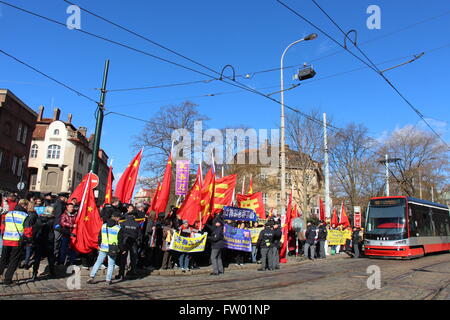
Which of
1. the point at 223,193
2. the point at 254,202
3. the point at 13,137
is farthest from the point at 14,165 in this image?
the point at 223,193

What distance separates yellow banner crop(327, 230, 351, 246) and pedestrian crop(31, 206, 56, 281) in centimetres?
1576

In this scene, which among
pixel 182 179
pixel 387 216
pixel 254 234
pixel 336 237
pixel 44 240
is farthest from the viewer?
pixel 336 237

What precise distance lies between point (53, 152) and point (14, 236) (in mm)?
48405

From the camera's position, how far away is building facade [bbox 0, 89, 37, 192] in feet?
102

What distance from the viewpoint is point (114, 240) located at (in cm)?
868

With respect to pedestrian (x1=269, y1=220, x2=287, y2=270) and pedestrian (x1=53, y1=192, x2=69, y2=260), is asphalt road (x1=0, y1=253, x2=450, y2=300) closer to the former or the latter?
Answer: pedestrian (x1=53, y1=192, x2=69, y2=260)

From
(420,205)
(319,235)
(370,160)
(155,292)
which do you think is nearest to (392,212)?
(420,205)

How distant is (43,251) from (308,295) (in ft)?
21.5

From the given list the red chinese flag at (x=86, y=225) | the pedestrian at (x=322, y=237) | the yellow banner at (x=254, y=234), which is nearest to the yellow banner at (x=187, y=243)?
the red chinese flag at (x=86, y=225)

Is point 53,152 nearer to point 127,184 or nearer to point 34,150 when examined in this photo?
point 34,150

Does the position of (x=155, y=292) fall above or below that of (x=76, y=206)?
below
